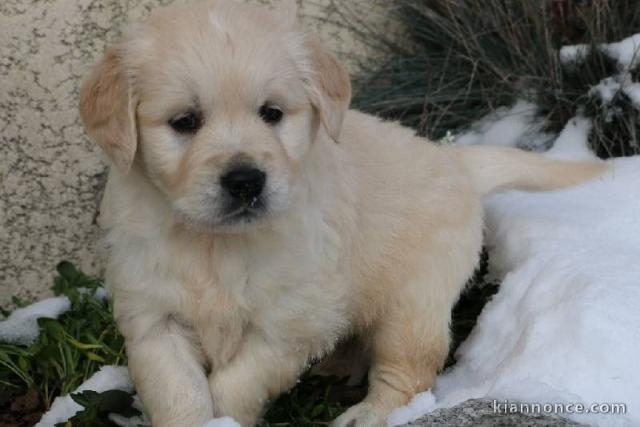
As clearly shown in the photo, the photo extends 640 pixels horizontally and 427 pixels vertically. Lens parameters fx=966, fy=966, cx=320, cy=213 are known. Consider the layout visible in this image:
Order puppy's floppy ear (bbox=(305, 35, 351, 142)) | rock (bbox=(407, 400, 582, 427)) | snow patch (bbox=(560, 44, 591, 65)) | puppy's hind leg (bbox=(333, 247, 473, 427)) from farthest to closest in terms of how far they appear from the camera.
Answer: snow patch (bbox=(560, 44, 591, 65)) < puppy's hind leg (bbox=(333, 247, 473, 427)) < puppy's floppy ear (bbox=(305, 35, 351, 142)) < rock (bbox=(407, 400, 582, 427))

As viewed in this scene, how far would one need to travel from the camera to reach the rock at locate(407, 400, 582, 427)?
2605 mm

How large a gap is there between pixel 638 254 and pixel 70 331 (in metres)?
2.25

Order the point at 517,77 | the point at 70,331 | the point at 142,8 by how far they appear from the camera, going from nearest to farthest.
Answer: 1. the point at 70,331
2. the point at 142,8
3. the point at 517,77

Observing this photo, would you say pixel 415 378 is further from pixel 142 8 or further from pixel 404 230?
pixel 142 8

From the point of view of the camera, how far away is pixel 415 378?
3.53 meters

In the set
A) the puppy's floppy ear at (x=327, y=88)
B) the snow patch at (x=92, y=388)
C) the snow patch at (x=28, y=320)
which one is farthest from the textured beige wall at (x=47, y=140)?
the puppy's floppy ear at (x=327, y=88)

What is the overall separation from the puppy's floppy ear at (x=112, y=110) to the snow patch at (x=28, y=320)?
4.50 ft

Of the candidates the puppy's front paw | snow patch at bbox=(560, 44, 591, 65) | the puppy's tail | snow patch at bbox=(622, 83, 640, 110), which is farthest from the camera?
snow patch at bbox=(560, 44, 591, 65)

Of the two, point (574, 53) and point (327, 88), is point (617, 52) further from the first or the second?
point (327, 88)

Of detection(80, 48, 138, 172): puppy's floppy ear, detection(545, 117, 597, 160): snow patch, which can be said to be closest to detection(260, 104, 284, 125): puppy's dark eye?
detection(80, 48, 138, 172): puppy's floppy ear

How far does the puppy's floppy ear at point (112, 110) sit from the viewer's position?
2.84 meters

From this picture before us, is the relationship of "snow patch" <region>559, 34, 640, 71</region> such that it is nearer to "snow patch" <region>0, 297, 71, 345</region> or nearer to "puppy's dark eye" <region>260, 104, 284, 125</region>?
"puppy's dark eye" <region>260, 104, 284, 125</region>

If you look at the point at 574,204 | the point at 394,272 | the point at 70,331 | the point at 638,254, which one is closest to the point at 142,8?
the point at 70,331

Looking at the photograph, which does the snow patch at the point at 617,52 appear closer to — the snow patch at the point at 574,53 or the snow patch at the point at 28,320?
the snow patch at the point at 574,53
